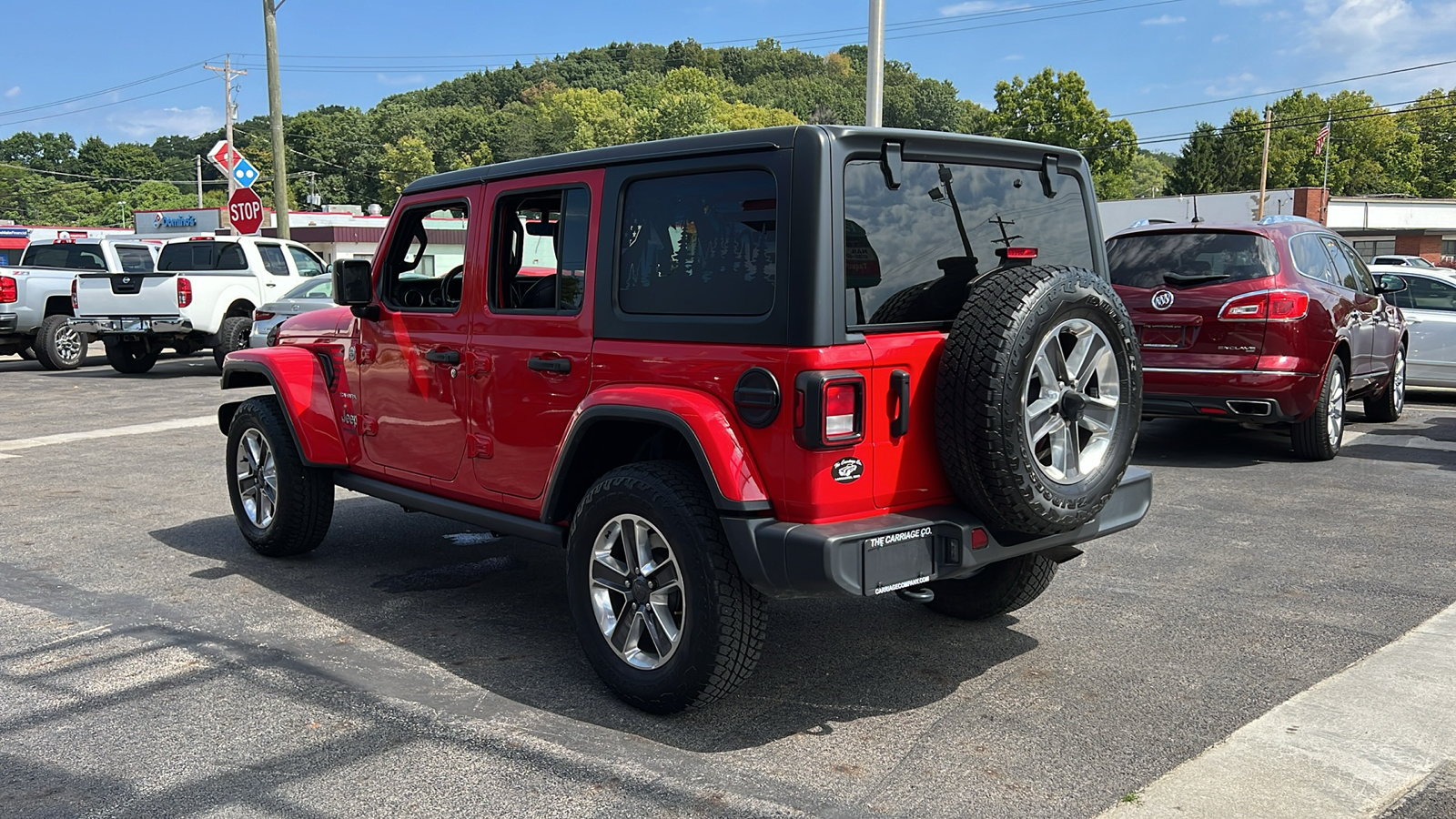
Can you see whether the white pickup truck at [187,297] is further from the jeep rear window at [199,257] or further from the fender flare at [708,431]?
the fender flare at [708,431]

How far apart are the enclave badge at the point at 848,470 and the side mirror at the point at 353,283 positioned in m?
2.79

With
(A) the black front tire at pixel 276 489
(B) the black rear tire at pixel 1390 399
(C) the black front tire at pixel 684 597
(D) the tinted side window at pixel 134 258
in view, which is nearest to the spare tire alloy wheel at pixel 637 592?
(C) the black front tire at pixel 684 597

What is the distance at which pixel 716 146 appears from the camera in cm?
387

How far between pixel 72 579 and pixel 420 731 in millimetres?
2957

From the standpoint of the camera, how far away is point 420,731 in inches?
150

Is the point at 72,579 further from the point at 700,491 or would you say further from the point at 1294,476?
the point at 1294,476

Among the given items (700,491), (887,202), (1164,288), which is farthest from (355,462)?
(1164,288)

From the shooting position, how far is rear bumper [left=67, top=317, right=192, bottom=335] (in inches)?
642

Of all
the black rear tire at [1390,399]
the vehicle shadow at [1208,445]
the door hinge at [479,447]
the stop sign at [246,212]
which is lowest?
the vehicle shadow at [1208,445]

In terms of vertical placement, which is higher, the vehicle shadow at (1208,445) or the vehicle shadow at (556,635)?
the vehicle shadow at (1208,445)

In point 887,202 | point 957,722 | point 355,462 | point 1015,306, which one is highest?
point 887,202

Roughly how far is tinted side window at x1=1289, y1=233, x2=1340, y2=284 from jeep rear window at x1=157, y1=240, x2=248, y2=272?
1401 centimetres

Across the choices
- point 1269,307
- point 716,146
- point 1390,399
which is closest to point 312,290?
point 1269,307

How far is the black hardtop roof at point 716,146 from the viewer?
3.69 m
